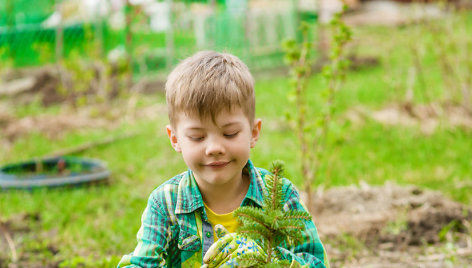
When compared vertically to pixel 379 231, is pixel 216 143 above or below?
above

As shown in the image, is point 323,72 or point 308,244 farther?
point 323,72

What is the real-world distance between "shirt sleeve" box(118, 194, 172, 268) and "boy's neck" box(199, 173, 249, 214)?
0.56 feet

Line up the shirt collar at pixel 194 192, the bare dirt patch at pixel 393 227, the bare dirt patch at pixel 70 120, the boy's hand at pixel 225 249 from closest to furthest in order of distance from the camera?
the boy's hand at pixel 225 249, the shirt collar at pixel 194 192, the bare dirt patch at pixel 393 227, the bare dirt patch at pixel 70 120

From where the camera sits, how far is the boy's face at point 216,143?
76.4 inches

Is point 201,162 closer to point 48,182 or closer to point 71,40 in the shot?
point 48,182

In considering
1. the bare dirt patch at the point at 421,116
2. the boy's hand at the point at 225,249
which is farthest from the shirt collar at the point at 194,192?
the bare dirt patch at the point at 421,116

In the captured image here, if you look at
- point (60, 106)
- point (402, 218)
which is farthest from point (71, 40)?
point (402, 218)

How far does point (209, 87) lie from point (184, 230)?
544 mm

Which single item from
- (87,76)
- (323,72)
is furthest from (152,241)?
(87,76)

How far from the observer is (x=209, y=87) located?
1.92 metres

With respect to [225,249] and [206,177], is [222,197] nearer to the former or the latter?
[206,177]

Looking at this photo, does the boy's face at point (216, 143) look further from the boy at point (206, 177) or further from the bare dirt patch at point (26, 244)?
Answer: the bare dirt patch at point (26, 244)

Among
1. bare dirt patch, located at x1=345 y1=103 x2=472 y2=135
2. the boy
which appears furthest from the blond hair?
bare dirt patch, located at x1=345 y1=103 x2=472 y2=135

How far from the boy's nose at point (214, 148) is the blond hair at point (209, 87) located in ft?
0.28
